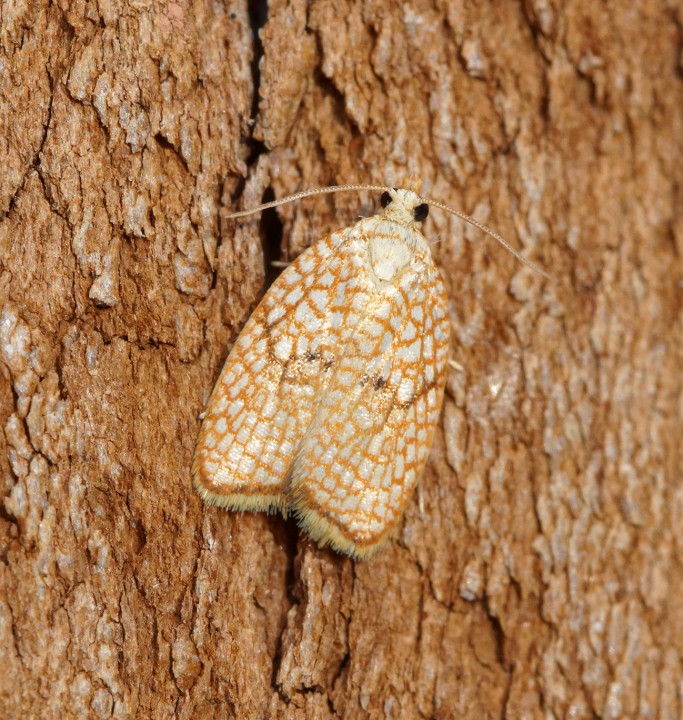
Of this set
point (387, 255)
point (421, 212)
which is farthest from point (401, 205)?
point (387, 255)

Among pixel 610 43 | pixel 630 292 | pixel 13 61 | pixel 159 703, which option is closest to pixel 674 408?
pixel 630 292

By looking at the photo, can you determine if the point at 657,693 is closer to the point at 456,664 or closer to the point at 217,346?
the point at 456,664

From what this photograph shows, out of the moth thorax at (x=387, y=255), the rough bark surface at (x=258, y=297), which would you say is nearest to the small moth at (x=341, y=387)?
the moth thorax at (x=387, y=255)

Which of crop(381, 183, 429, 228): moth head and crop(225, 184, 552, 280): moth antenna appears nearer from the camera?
crop(225, 184, 552, 280): moth antenna

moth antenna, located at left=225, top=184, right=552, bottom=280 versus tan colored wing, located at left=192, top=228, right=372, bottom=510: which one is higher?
moth antenna, located at left=225, top=184, right=552, bottom=280

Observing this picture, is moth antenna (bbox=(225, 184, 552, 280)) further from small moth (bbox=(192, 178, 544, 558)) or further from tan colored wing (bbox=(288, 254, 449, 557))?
tan colored wing (bbox=(288, 254, 449, 557))

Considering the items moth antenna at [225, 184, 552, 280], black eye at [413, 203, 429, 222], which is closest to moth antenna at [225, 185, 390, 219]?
moth antenna at [225, 184, 552, 280]

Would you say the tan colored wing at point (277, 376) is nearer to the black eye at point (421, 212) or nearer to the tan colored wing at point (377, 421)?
the tan colored wing at point (377, 421)

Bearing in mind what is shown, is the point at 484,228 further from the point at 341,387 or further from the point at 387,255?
the point at 341,387
